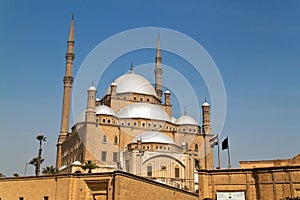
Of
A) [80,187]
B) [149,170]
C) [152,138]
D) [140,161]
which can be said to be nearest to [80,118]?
[152,138]

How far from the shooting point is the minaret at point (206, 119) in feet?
152

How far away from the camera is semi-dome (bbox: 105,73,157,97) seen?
1906 inches

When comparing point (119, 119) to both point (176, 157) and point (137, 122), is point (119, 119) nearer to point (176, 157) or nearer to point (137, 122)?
Result: point (137, 122)

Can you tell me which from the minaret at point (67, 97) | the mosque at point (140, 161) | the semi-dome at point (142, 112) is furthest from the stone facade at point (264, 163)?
the minaret at point (67, 97)

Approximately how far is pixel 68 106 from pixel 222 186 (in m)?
29.3

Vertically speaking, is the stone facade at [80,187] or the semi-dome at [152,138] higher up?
the semi-dome at [152,138]

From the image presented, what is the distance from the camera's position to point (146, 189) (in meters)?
20.2

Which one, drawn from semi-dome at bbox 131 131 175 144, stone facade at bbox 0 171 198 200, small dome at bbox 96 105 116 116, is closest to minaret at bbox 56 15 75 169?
small dome at bbox 96 105 116 116

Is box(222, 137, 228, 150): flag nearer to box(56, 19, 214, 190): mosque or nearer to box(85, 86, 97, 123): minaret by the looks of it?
box(56, 19, 214, 190): mosque

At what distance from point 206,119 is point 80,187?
3042 centimetres

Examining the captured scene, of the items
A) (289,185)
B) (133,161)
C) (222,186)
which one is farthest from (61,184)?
(133,161)

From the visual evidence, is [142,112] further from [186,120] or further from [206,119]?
[206,119]

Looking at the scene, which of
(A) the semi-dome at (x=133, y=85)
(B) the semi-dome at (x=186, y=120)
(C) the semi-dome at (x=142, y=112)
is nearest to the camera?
(C) the semi-dome at (x=142, y=112)

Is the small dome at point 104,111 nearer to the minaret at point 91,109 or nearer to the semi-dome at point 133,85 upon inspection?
the minaret at point 91,109
